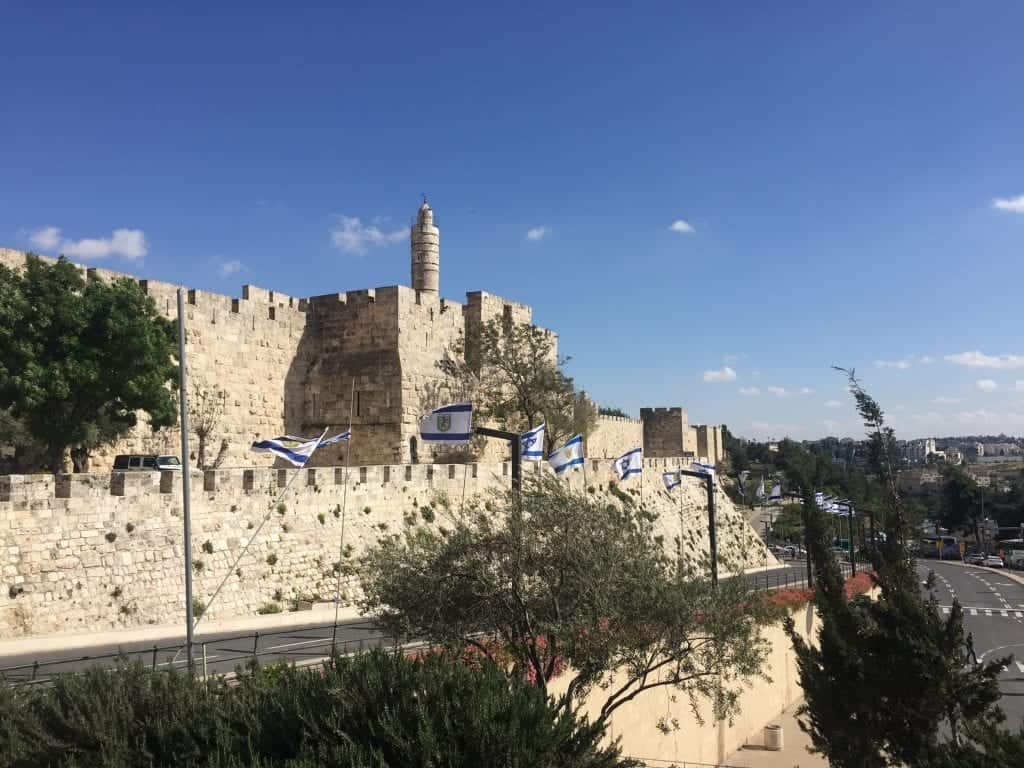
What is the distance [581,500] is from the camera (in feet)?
33.5

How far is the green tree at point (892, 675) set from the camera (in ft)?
30.6

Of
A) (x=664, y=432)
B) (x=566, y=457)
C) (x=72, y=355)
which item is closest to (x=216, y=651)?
(x=72, y=355)

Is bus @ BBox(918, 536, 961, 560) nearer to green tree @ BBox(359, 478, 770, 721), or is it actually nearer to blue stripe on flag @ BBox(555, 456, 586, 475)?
blue stripe on flag @ BBox(555, 456, 586, 475)

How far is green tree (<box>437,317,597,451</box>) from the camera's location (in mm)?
23453

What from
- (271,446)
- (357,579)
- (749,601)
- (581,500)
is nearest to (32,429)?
(271,446)

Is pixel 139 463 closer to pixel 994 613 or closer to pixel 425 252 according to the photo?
pixel 425 252

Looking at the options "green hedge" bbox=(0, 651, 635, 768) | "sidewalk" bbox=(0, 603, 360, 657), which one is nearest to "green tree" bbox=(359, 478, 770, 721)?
"green hedge" bbox=(0, 651, 635, 768)

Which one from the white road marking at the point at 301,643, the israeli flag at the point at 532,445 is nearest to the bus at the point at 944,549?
the israeli flag at the point at 532,445

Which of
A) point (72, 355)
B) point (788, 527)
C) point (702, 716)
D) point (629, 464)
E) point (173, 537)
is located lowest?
point (788, 527)

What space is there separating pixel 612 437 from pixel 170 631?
3106 centimetres

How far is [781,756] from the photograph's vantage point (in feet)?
57.8

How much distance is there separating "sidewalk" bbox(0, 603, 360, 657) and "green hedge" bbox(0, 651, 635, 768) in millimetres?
3565

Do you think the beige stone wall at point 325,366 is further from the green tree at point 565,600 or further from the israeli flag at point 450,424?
the green tree at point 565,600

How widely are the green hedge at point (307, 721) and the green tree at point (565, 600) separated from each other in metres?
2.22
